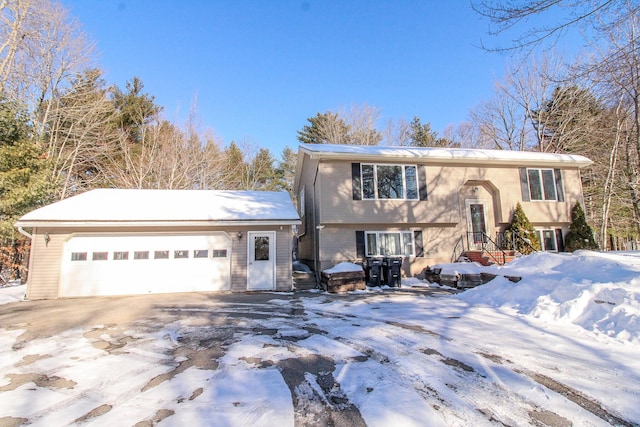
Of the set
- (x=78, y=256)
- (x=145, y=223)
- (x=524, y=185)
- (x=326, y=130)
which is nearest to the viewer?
(x=78, y=256)

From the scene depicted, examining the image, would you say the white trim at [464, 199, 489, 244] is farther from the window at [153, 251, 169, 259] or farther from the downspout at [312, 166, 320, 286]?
the window at [153, 251, 169, 259]

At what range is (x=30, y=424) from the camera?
2521 millimetres

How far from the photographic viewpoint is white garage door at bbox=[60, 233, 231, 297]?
9789mm

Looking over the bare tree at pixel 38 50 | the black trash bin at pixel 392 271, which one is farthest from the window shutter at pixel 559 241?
the bare tree at pixel 38 50

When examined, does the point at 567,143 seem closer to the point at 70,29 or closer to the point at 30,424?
the point at 30,424

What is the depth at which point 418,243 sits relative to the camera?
40.6ft

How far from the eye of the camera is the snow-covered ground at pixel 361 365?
8.66 ft

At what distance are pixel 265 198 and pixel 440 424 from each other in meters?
11.5

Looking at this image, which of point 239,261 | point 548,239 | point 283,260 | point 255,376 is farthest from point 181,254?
point 548,239

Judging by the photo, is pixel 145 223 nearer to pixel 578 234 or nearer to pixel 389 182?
pixel 389 182

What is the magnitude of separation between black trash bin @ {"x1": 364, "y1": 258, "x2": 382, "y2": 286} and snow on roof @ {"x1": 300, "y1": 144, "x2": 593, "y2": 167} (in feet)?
13.4

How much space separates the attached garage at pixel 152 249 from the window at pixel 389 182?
326 centimetres

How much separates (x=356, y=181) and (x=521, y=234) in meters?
7.28

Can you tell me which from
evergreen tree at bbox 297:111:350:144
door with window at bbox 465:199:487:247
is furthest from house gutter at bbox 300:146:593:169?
evergreen tree at bbox 297:111:350:144
